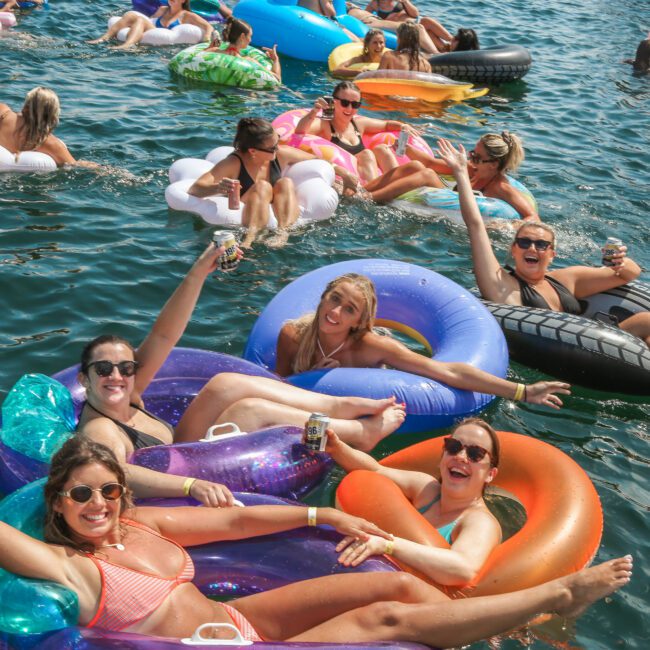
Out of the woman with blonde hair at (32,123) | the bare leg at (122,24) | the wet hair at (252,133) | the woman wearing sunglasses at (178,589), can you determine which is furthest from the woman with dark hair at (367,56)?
the woman wearing sunglasses at (178,589)

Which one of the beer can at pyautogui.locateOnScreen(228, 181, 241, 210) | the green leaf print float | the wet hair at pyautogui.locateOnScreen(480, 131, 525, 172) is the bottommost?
the beer can at pyautogui.locateOnScreen(228, 181, 241, 210)

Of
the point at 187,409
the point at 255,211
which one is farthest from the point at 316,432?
the point at 255,211

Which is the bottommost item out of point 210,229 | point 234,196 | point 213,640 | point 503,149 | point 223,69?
point 210,229

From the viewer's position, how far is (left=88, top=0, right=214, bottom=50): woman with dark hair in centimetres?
1329

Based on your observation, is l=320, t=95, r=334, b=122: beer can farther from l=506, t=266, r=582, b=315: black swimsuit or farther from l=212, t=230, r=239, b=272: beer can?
l=212, t=230, r=239, b=272: beer can

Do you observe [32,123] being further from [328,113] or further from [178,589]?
[178,589]

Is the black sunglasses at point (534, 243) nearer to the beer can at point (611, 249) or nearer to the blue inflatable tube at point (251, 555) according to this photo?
the beer can at point (611, 249)

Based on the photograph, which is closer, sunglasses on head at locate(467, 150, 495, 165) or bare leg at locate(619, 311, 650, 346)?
bare leg at locate(619, 311, 650, 346)

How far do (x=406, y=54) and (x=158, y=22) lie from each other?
387 centimetres

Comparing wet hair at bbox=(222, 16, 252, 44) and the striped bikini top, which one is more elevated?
wet hair at bbox=(222, 16, 252, 44)

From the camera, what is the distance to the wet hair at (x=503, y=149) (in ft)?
27.8

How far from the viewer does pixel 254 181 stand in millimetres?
8164

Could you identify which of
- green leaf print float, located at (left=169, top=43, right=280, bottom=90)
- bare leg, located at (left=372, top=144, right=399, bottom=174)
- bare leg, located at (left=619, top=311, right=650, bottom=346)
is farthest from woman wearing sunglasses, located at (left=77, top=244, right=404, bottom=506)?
green leaf print float, located at (left=169, top=43, right=280, bottom=90)

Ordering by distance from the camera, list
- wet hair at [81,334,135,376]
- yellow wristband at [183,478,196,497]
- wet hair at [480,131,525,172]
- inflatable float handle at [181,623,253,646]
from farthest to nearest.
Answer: wet hair at [480,131,525,172], wet hair at [81,334,135,376], yellow wristband at [183,478,196,497], inflatable float handle at [181,623,253,646]
